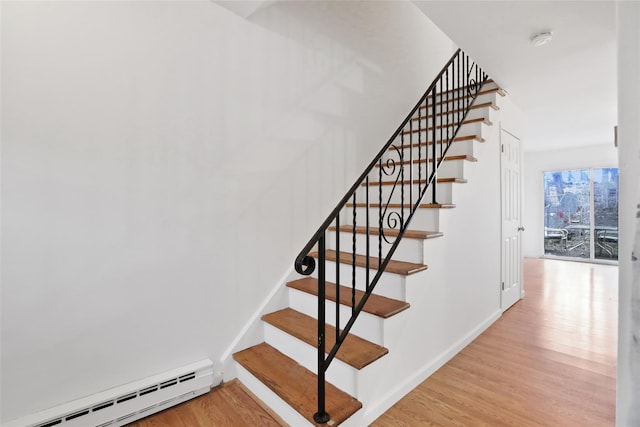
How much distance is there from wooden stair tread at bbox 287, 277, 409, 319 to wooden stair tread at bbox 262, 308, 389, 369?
0.65 ft

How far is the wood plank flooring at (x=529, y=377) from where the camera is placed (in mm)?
1742

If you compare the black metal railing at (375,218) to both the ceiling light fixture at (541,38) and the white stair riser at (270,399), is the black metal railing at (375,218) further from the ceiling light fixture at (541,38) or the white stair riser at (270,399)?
the ceiling light fixture at (541,38)

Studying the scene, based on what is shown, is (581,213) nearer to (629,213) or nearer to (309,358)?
(309,358)

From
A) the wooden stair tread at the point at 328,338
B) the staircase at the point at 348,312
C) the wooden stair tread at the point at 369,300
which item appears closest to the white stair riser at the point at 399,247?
the staircase at the point at 348,312

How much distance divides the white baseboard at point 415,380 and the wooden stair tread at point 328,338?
0.95 ft

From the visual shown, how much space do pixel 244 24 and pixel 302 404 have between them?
2.48m

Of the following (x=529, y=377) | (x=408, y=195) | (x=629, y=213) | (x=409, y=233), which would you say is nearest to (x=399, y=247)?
(x=409, y=233)

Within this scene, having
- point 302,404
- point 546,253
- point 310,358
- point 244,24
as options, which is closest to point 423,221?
point 310,358

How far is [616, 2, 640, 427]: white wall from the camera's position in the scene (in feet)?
1.83

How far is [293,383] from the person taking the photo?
1.77 meters

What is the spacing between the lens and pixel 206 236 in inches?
80.1

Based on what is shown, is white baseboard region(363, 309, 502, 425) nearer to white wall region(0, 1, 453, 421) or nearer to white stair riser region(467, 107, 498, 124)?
white wall region(0, 1, 453, 421)

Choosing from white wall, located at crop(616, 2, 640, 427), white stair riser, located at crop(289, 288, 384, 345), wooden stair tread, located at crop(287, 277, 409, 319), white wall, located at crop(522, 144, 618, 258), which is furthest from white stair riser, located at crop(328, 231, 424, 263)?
white wall, located at crop(522, 144, 618, 258)

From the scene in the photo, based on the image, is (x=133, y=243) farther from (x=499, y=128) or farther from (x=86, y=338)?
(x=499, y=128)
